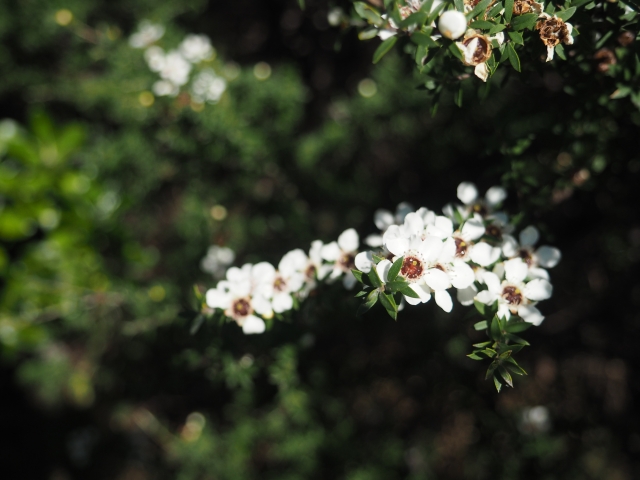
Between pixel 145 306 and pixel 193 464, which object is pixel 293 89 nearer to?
pixel 145 306

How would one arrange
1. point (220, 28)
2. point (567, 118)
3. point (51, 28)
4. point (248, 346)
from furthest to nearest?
point (220, 28), point (51, 28), point (248, 346), point (567, 118)

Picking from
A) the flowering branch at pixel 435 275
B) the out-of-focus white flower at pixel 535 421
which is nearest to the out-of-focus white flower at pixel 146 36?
the flowering branch at pixel 435 275

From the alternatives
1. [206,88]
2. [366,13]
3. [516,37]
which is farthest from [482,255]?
[206,88]

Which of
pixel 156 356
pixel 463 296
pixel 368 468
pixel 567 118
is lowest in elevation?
pixel 368 468

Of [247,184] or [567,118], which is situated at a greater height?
[567,118]

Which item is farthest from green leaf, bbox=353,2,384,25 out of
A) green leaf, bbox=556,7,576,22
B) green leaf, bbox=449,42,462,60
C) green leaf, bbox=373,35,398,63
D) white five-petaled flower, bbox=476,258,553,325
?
white five-petaled flower, bbox=476,258,553,325


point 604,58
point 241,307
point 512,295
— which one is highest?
point 604,58

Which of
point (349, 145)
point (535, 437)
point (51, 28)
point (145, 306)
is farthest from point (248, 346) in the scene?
point (51, 28)

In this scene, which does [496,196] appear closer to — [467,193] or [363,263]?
[467,193]

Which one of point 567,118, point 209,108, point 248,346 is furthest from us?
point 209,108
